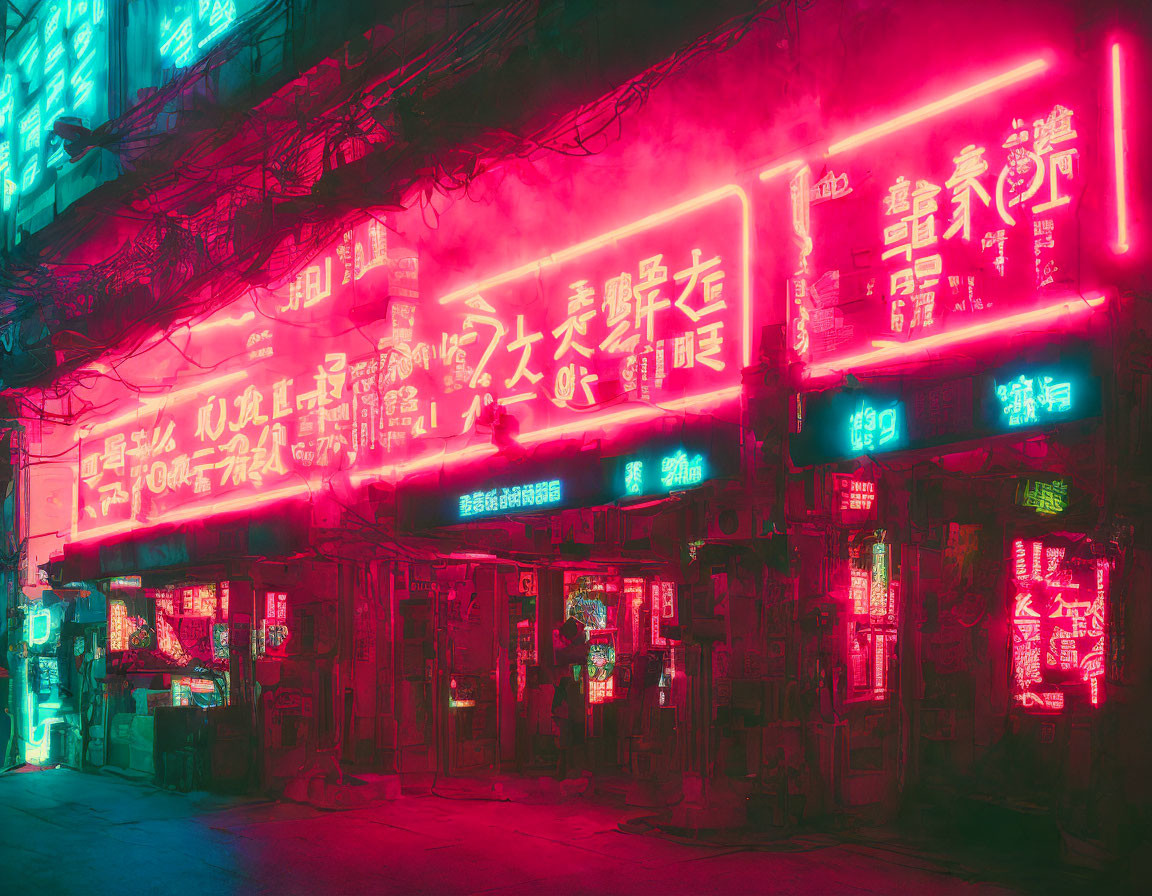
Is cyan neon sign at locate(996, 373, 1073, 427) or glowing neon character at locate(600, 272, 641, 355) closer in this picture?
cyan neon sign at locate(996, 373, 1073, 427)

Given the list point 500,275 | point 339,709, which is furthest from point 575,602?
point 500,275

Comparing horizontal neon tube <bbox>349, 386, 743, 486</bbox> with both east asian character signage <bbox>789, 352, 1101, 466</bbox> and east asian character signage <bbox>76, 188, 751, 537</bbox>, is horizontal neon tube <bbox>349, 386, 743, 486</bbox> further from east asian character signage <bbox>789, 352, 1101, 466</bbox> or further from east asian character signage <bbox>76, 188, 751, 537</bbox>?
east asian character signage <bbox>789, 352, 1101, 466</bbox>

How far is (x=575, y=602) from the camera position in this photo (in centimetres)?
1634

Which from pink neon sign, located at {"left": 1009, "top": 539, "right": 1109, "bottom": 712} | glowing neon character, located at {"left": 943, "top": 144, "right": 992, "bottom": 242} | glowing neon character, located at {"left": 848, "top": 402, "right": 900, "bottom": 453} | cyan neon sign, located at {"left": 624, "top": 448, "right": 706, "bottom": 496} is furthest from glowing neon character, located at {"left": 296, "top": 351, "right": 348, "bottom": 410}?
pink neon sign, located at {"left": 1009, "top": 539, "right": 1109, "bottom": 712}

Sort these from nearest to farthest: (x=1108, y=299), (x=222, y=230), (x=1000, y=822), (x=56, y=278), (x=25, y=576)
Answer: (x=1108, y=299) < (x=1000, y=822) < (x=222, y=230) < (x=56, y=278) < (x=25, y=576)

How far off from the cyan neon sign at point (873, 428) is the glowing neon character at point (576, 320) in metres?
3.75

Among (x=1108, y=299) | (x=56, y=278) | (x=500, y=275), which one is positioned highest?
(x=56, y=278)

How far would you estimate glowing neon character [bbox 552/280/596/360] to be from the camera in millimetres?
10992

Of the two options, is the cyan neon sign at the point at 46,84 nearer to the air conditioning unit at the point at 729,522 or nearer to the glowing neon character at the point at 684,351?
the glowing neon character at the point at 684,351

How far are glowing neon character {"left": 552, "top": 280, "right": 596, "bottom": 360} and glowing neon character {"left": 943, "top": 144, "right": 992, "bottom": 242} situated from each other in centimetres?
395

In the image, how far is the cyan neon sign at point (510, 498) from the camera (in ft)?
33.6

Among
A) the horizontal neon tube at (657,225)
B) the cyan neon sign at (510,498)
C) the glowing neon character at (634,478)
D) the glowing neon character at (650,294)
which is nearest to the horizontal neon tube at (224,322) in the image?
the horizontal neon tube at (657,225)

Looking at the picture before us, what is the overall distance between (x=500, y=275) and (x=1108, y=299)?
263 inches

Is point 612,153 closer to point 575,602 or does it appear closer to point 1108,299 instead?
point 1108,299
